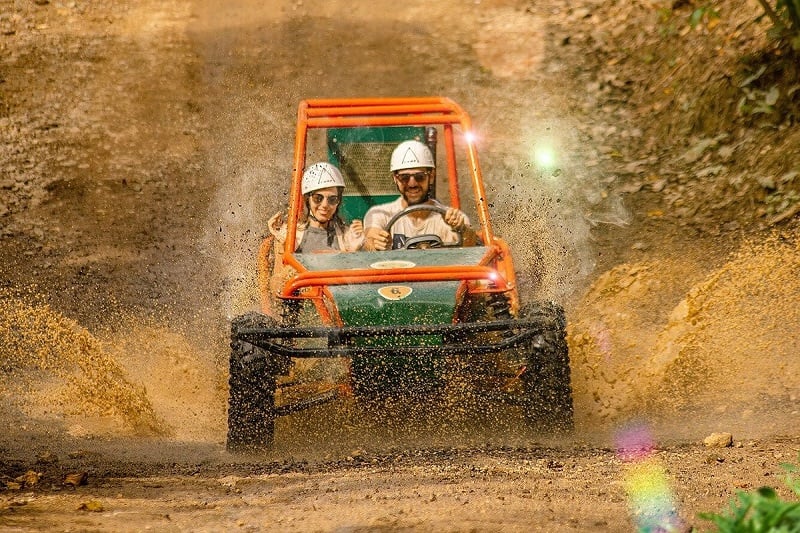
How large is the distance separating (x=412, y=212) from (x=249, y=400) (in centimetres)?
199

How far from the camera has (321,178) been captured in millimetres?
7234

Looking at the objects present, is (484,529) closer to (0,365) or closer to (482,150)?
(0,365)

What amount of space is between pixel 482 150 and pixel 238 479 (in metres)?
7.96

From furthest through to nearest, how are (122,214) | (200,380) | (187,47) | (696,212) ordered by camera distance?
1. (187,47)
2. (122,214)
3. (696,212)
4. (200,380)

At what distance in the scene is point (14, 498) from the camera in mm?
4668

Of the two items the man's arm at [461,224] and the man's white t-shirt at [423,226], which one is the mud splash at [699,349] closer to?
the man's arm at [461,224]

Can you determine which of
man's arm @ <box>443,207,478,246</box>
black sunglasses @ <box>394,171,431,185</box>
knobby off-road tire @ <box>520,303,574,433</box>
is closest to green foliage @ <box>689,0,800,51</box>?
black sunglasses @ <box>394,171,431,185</box>

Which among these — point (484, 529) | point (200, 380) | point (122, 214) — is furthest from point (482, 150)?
point (484, 529)

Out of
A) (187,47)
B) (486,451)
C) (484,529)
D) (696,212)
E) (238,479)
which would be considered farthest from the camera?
(187,47)

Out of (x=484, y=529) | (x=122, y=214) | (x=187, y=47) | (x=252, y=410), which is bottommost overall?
(x=484, y=529)

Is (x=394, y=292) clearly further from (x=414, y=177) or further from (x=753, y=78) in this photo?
(x=753, y=78)

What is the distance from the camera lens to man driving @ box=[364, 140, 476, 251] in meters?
6.95

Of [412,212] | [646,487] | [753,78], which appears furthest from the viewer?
[753,78]

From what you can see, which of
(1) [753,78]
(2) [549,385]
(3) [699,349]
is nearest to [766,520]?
(2) [549,385]
